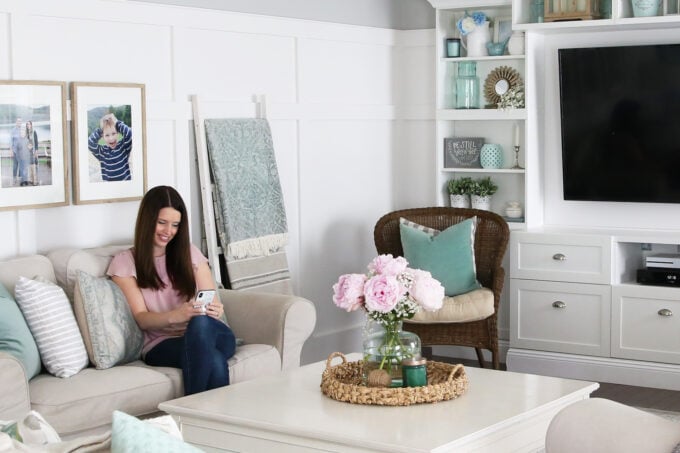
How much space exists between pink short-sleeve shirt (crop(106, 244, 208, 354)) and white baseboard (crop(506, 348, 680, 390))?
2.19 m

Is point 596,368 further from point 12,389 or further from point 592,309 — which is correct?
point 12,389

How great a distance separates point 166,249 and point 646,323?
253 centimetres

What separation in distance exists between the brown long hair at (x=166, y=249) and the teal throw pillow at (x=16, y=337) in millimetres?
613

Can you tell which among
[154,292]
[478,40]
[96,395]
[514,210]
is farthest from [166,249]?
[478,40]

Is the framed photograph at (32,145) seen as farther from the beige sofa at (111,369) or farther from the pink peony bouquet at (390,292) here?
the pink peony bouquet at (390,292)

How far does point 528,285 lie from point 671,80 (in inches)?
51.2

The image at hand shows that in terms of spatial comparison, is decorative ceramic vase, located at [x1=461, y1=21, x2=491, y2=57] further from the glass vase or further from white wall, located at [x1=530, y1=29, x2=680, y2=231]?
the glass vase

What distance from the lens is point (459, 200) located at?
621 centimetres

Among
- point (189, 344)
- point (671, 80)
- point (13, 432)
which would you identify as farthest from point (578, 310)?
point (13, 432)

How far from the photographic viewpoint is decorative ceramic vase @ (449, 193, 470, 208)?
6.20 m

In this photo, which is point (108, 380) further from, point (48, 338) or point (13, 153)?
point (13, 153)

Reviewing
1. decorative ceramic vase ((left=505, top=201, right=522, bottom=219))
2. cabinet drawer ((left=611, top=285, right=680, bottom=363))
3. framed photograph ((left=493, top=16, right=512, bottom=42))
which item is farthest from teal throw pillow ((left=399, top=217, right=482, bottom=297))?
framed photograph ((left=493, top=16, right=512, bottom=42))

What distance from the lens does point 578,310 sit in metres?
5.74

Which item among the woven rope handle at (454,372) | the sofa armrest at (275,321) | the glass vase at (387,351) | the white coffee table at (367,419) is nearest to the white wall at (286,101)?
the sofa armrest at (275,321)
